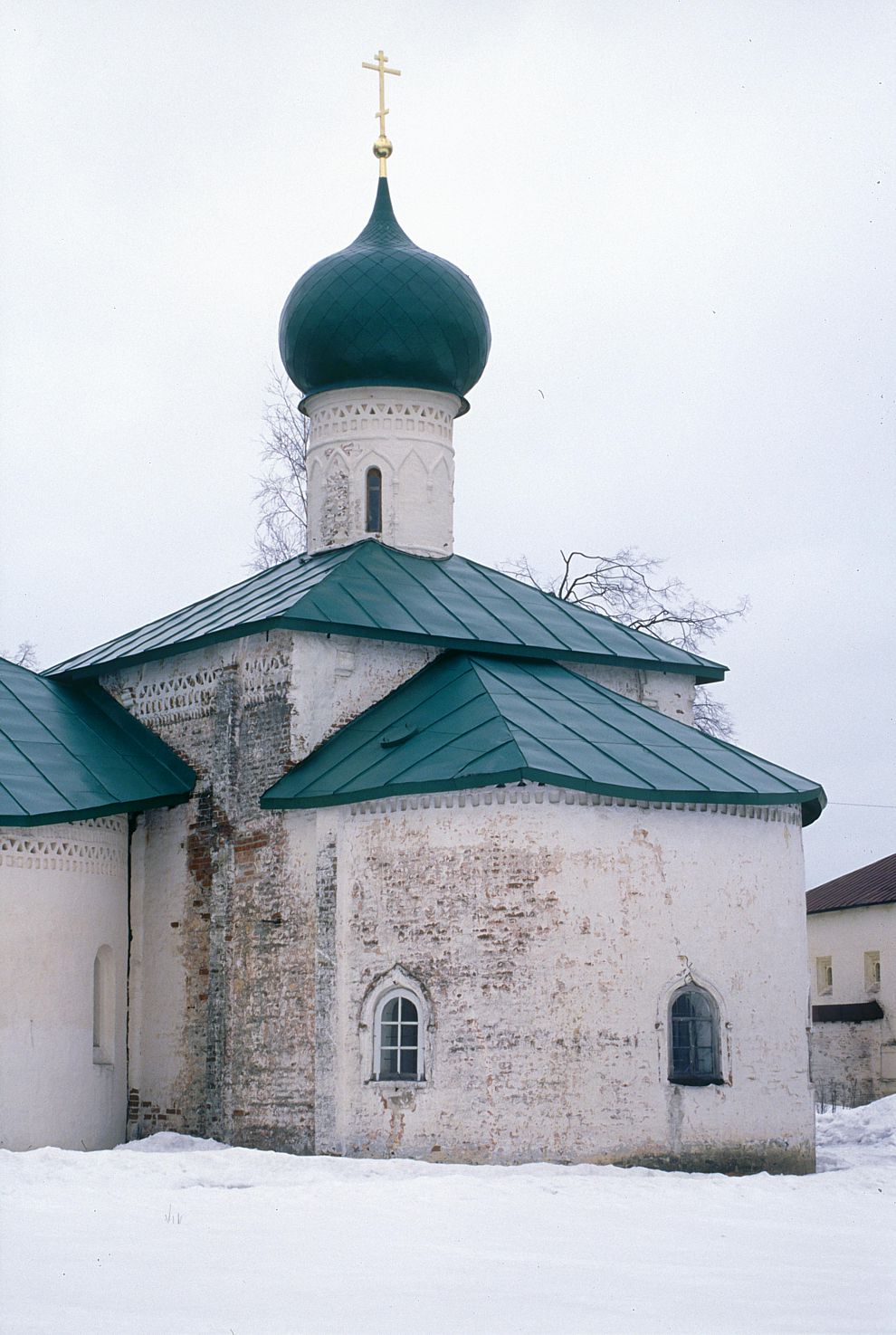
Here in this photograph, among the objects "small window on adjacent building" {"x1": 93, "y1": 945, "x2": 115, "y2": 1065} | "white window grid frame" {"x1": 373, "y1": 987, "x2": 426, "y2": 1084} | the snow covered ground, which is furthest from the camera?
"small window on adjacent building" {"x1": 93, "y1": 945, "x2": 115, "y2": 1065}

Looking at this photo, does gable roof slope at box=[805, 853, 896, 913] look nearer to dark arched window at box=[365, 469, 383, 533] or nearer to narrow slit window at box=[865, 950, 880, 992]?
narrow slit window at box=[865, 950, 880, 992]

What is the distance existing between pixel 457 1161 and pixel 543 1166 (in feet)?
1.90

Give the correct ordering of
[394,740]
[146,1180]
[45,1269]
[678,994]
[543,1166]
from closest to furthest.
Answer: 1. [45,1269]
2. [146,1180]
3. [543,1166]
4. [678,994]
5. [394,740]

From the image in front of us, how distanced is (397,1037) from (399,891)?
92 cm

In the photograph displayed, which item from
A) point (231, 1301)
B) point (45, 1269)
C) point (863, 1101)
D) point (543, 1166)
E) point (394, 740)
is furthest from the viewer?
point (863, 1101)

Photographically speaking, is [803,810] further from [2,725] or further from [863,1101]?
[863,1101]

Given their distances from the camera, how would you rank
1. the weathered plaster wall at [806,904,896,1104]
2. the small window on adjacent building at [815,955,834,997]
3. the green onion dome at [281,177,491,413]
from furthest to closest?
1. the small window on adjacent building at [815,955,834,997]
2. the weathered plaster wall at [806,904,896,1104]
3. the green onion dome at [281,177,491,413]

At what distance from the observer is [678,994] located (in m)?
11.2

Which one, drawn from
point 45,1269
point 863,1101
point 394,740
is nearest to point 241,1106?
point 394,740

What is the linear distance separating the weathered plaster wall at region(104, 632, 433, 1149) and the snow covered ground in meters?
1.09

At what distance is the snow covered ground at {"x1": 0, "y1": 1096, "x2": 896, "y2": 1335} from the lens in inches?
246

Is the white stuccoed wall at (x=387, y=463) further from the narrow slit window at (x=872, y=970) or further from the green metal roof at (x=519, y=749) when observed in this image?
the narrow slit window at (x=872, y=970)

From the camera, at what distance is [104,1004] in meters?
12.9

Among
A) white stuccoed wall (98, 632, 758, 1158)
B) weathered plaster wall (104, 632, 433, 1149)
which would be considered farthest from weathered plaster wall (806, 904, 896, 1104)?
weathered plaster wall (104, 632, 433, 1149)
